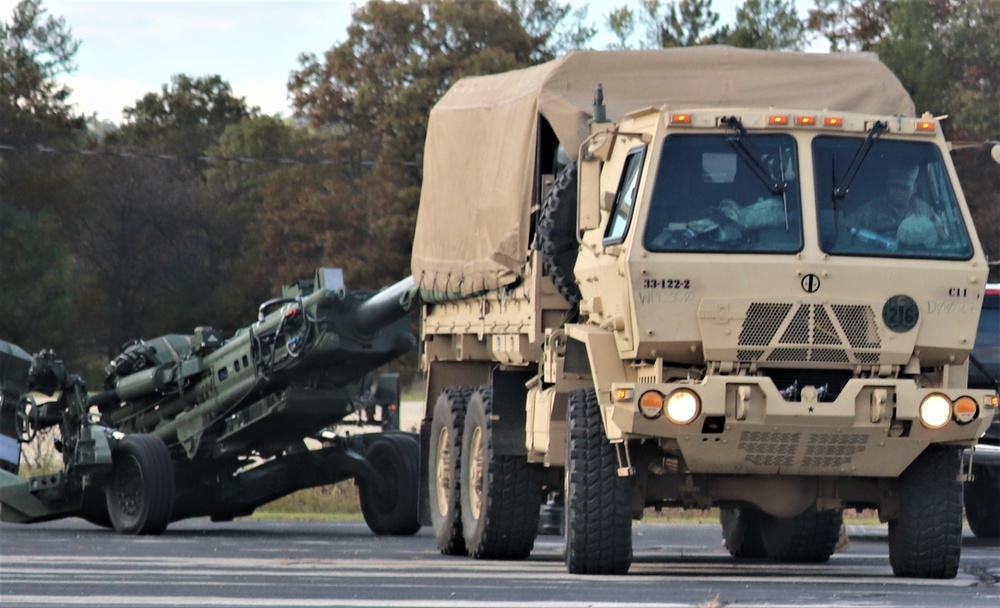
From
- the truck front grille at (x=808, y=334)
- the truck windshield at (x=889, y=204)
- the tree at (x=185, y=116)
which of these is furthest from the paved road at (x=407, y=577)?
the tree at (x=185, y=116)

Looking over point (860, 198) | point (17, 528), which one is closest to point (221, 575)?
point (860, 198)

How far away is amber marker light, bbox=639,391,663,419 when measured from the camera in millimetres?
12664

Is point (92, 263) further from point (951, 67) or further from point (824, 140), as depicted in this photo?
point (824, 140)

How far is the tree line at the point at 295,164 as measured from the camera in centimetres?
5759

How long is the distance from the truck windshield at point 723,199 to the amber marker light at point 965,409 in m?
1.30

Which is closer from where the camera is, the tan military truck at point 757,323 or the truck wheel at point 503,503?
the tan military truck at point 757,323

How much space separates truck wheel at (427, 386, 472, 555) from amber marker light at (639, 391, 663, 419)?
14.0ft

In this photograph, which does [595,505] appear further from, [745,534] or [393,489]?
[393,489]

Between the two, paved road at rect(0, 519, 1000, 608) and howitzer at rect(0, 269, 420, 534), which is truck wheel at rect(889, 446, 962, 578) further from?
howitzer at rect(0, 269, 420, 534)

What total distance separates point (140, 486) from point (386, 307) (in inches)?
108

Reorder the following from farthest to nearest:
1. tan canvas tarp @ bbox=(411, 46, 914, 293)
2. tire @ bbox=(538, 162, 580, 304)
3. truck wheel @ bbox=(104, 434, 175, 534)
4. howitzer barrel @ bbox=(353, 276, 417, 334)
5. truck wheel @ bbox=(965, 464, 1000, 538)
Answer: truck wheel @ bbox=(965, 464, 1000, 538) → truck wheel @ bbox=(104, 434, 175, 534) → howitzer barrel @ bbox=(353, 276, 417, 334) → tan canvas tarp @ bbox=(411, 46, 914, 293) → tire @ bbox=(538, 162, 580, 304)

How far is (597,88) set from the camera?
14477mm

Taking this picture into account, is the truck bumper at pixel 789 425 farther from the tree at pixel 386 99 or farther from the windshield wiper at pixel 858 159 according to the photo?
the tree at pixel 386 99

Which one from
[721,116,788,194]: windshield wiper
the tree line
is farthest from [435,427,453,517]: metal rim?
the tree line
